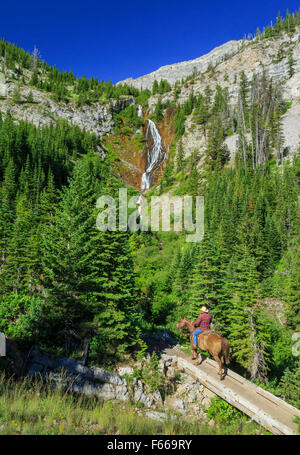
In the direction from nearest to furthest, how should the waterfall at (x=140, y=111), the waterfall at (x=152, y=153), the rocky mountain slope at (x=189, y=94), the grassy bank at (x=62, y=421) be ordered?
the grassy bank at (x=62, y=421), the waterfall at (x=152, y=153), the rocky mountain slope at (x=189, y=94), the waterfall at (x=140, y=111)

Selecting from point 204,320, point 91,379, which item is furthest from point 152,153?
point 91,379

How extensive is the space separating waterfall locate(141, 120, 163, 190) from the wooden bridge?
260 feet

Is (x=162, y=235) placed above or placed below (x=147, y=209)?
below

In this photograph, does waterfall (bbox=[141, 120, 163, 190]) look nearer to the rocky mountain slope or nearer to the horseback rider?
the rocky mountain slope

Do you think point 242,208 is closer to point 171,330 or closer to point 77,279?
point 171,330

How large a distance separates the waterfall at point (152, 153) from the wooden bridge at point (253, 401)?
260 feet

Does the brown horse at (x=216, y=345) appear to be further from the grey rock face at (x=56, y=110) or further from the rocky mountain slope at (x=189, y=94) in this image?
the grey rock face at (x=56, y=110)

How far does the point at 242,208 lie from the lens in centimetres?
4572

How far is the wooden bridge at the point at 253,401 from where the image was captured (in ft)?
28.9

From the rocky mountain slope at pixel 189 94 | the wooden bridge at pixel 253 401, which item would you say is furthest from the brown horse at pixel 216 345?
the rocky mountain slope at pixel 189 94

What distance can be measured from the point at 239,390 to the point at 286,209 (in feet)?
133

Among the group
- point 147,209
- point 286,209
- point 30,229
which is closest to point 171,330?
point 30,229

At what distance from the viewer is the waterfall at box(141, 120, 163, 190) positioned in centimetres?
9124

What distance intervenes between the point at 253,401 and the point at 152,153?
99213mm
